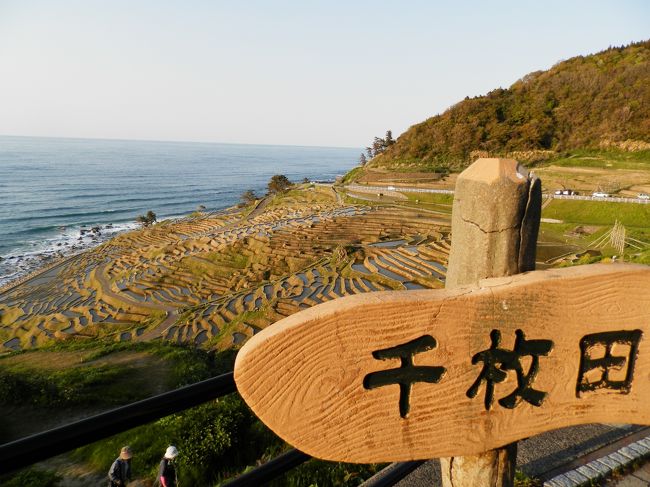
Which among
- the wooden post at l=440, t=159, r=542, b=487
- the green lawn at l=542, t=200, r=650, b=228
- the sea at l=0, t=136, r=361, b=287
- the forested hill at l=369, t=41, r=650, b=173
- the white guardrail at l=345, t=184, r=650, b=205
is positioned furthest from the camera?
the forested hill at l=369, t=41, r=650, b=173

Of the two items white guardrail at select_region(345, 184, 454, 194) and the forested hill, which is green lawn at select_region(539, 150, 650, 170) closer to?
the forested hill

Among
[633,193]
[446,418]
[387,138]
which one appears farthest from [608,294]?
[387,138]

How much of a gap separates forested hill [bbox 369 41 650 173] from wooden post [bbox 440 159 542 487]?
4949 cm

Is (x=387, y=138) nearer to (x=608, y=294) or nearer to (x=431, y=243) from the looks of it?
(x=431, y=243)

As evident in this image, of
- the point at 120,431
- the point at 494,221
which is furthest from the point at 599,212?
the point at 120,431

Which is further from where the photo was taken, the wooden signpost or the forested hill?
the forested hill

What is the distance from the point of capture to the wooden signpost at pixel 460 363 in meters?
1.28

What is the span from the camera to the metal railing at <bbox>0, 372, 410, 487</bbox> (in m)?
1.04

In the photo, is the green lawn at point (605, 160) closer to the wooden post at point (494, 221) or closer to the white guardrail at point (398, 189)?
the white guardrail at point (398, 189)

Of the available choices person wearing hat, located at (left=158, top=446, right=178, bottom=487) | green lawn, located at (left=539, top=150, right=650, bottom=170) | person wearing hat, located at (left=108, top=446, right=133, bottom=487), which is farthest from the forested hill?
person wearing hat, located at (left=108, top=446, right=133, bottom=487)

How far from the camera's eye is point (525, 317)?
55.7 inches

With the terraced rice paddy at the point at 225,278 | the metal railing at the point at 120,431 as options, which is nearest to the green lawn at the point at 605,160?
the terraced rice paddy at the point at 225,278

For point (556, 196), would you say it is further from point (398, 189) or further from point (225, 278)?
point (225, 278)

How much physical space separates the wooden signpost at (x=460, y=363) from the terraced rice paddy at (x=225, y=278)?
13.1 metres
